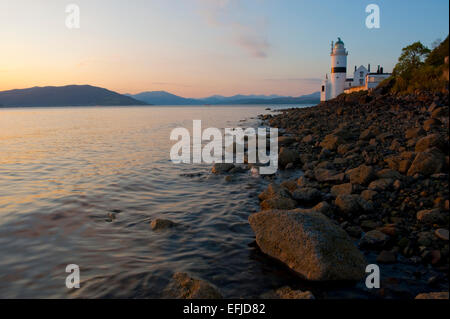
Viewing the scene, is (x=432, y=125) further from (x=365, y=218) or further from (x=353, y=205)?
(x=365, y=218)

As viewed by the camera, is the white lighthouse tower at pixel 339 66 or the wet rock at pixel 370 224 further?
the white lighthouse tower at pixel 339 66

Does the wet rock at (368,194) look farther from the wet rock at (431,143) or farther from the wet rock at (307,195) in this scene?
the wet rock at (431,143)

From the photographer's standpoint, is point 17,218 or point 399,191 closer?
point 399,191

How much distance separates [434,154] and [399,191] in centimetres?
195

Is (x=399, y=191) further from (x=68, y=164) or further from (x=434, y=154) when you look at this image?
(x=68, y=164)

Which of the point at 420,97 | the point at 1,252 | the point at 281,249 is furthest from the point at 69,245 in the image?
Answer: the point at 420,97

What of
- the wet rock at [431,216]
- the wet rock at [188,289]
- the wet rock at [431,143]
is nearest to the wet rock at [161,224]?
the wet rock at [188,289]

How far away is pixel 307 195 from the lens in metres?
8.27

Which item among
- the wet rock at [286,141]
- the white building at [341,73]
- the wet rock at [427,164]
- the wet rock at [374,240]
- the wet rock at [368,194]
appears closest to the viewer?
the wet rock at [374,240]

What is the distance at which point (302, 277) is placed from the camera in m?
4.93

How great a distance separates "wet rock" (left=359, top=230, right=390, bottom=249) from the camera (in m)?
5.58

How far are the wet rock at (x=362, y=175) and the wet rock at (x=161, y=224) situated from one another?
18.0 feet

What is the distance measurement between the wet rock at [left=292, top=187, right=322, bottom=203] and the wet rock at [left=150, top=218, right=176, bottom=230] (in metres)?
3.61

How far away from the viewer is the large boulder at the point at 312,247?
4812 mm
